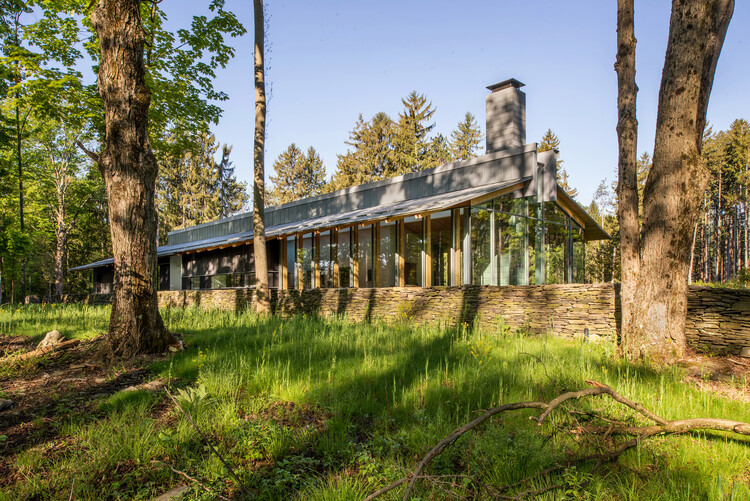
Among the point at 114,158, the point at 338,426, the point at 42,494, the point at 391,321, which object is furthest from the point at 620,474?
the point at 391,321

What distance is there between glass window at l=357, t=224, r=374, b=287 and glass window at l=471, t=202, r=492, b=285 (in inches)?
139

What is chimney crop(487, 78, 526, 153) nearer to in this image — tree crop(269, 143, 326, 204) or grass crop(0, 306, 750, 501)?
grass crop(0, 306, 750, 501)

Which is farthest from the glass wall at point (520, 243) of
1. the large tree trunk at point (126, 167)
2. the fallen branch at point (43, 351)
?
the fallen branch at point (43, 351)

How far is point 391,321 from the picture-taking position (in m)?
9.68

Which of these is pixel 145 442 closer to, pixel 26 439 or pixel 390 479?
pixel 26 439

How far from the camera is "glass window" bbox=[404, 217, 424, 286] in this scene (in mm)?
12969

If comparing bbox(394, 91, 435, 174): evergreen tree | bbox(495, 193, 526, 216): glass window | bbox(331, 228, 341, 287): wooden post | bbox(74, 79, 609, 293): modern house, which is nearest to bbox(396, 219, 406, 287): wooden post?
bbox(74, 79, 609, 293): modern house

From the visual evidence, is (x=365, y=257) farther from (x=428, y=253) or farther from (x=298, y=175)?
(x=298, y=175)

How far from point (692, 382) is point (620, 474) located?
2.54 metres

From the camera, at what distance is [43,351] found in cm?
571

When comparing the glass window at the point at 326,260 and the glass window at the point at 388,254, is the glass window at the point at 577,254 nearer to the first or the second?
A: the glass window at the point at 388,254

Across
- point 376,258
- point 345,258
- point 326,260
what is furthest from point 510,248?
point 326,260

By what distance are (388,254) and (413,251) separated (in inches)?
36.0

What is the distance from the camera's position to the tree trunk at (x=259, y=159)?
1128 centimetres
